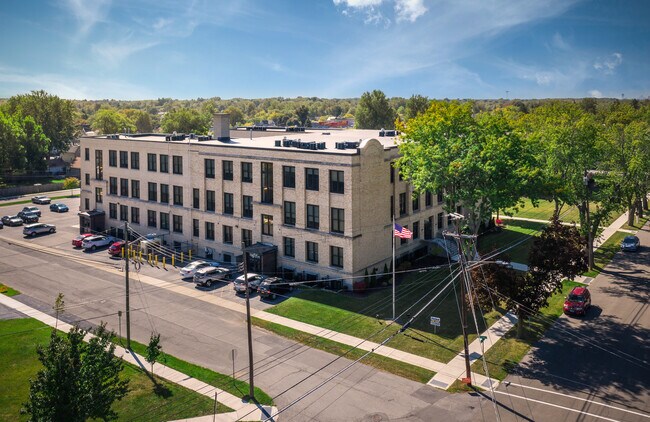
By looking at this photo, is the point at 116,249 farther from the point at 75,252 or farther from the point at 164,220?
the point at 164,220

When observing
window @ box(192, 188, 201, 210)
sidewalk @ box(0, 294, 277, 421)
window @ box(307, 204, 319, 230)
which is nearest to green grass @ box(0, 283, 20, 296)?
sidewalk @ box(0, 294, 277, 421)

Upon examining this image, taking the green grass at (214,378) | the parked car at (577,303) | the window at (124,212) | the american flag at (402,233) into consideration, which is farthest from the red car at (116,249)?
the parked car at (577,303)

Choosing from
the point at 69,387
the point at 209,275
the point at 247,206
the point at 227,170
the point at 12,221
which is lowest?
the point at 209,275

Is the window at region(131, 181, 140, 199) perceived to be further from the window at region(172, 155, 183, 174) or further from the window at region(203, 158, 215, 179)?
the window at region(203, 158, 215, 179)

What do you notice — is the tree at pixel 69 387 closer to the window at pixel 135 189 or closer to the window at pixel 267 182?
the window at pixel 267 182

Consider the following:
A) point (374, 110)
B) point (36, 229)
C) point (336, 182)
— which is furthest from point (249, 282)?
point (374, 110)
